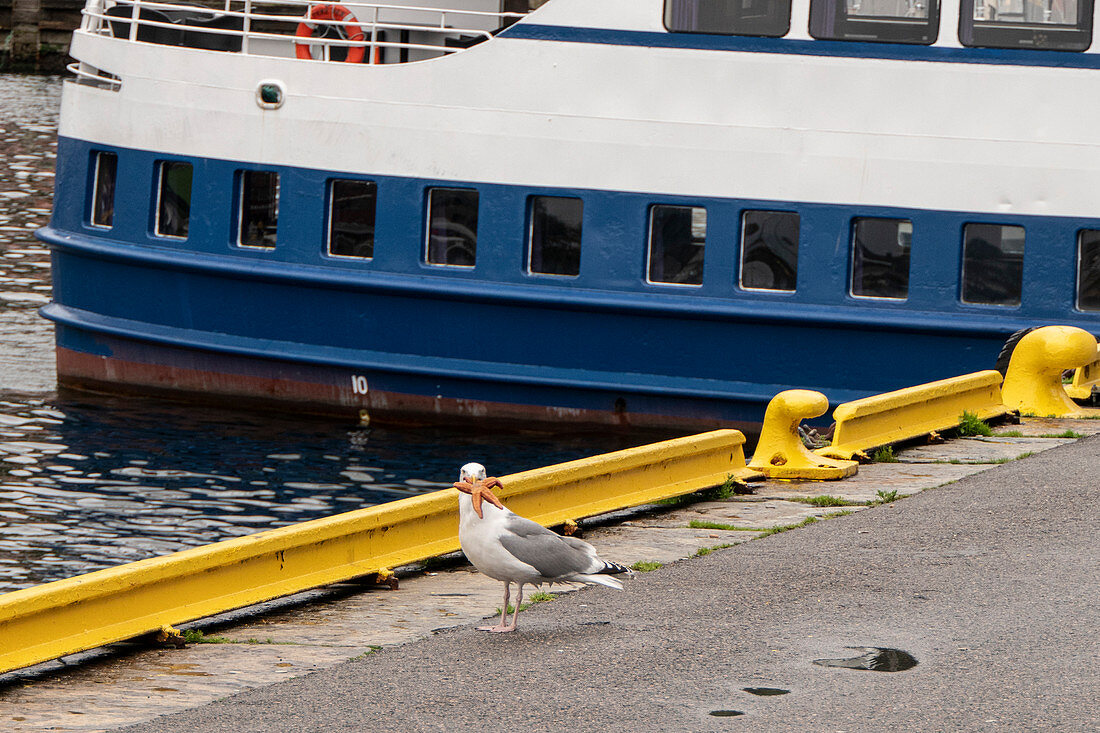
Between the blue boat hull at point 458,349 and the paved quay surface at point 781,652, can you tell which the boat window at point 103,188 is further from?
the paved quay surface at point 781,652

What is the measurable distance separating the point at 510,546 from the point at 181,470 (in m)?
7.48

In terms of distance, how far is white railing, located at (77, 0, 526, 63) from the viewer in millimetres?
14133

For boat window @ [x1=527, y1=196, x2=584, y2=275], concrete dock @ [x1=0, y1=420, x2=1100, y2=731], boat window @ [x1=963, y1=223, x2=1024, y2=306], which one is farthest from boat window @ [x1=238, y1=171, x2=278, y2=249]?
concrete dock @ [x1=0, y1=420, x2=1100, y2=731]

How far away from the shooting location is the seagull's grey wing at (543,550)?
19.4ft

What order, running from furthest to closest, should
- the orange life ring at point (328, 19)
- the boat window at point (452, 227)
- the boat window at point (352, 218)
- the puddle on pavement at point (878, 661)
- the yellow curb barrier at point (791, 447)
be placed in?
1. the orange life ring at point (328, 19)
2. the boat window at point (352, 218)
3. the boat window at point (452, 227)
4. the yellow curb barrier at point (791, 447)
5. the puddle on pavement at point (878, 661)

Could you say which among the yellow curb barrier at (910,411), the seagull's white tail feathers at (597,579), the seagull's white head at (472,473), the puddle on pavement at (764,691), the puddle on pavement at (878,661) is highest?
the seagull's white head at (472,473)

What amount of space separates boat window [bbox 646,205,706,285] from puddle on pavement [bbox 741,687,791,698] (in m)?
7.80


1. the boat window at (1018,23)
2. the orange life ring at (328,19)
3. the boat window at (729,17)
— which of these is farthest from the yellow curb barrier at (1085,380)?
the orange life ring at (328,19)

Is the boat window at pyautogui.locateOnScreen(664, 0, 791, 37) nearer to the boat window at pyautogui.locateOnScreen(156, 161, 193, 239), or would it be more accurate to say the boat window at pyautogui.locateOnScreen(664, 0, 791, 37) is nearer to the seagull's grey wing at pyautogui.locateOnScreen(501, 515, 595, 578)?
the boat window at pyautogui.locateOnScreen(156, 161, 193, 239)

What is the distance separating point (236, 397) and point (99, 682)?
30.1ft

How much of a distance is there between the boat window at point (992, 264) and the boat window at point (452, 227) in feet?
13.0

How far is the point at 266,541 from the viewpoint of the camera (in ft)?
22.0

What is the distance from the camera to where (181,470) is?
12875 millimetres

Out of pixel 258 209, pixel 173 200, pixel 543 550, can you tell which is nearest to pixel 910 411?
pixel 543 550
